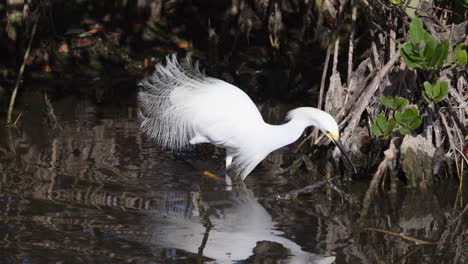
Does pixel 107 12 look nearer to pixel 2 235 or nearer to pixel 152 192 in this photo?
pixel 152 192

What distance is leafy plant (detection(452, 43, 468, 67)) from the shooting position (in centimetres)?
484

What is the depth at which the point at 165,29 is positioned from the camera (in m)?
8.46

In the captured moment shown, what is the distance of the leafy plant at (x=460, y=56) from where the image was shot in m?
4.84

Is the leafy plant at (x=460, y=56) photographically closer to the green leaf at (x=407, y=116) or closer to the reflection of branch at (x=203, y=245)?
the green leaf at (x=407, y=116)

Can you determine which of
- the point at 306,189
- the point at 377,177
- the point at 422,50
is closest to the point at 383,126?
the point at 377,177

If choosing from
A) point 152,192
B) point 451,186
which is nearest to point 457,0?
point 451,186

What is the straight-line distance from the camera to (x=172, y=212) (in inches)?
184

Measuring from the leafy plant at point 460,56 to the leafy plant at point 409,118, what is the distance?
0.44 meters

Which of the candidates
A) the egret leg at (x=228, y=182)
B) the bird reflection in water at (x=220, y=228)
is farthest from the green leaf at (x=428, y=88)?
the egret leg at (x=228, y=182)

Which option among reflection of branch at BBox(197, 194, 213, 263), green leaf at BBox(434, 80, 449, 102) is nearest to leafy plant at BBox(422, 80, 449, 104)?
green leaf at BBox(434, 80, 449, 102)

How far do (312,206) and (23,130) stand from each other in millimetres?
2589

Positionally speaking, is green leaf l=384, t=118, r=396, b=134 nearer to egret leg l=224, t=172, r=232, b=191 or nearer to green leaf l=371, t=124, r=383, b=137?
green leaf l=371, t=124, r=383, b=137

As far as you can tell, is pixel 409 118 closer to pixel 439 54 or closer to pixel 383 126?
pixel 383 126

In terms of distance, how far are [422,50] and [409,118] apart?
45 cm
